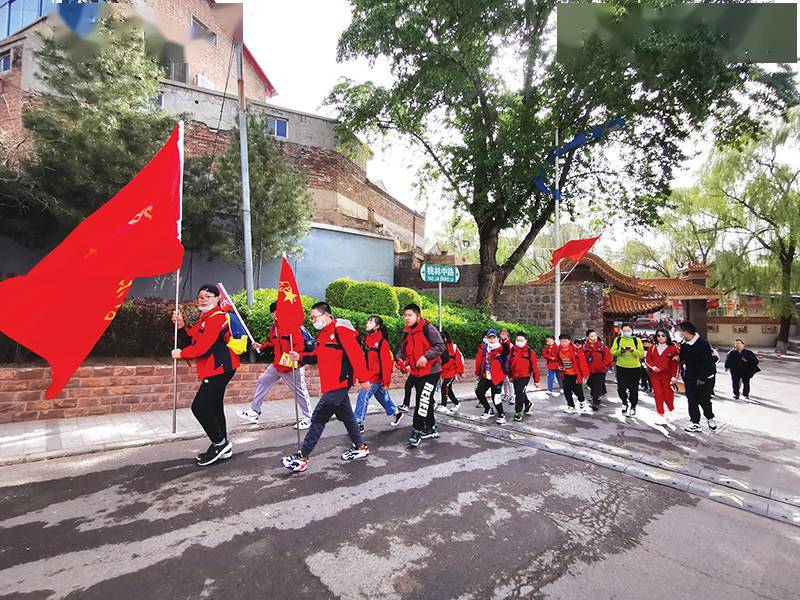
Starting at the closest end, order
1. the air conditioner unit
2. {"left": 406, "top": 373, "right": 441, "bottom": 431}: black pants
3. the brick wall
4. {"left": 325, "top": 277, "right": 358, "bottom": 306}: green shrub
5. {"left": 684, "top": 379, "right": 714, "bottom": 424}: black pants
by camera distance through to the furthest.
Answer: {"left": 406, "top": 373, "right": 441, "bottom": 431}: black pants
the brick wall
{"left": 684, "top": 379, "right": 714, "bottom": 424}: black pants
{"left": 325, "top": 277, "right": 358, "bottom": 306}: green shrub
the air conditioner unit

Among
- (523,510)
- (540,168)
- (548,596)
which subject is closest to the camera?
(548,596)

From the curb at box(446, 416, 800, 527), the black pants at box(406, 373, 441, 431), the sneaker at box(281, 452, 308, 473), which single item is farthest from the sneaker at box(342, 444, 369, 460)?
the curb at box(446, 416, 800, 527)

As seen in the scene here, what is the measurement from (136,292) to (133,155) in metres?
4.70

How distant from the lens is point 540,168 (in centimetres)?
1398

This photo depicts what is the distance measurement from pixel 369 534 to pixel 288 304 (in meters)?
2.97

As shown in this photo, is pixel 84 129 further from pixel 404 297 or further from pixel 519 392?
pixel 519 392

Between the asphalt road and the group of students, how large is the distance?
65cm

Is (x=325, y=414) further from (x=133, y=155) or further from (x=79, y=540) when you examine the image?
(x=133, y=155)

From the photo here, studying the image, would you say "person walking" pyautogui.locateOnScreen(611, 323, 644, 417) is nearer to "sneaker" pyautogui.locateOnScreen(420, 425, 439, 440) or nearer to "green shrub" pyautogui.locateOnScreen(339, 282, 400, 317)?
"sneaker" pyautogui.locateOnScreen(420, 425, 439, 440)

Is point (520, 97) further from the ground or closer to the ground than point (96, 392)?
further from the ground

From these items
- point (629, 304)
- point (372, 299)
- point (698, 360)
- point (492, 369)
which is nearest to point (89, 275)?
point (492, 369)

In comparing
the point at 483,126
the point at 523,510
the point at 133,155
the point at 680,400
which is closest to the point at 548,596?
the point at 523,510

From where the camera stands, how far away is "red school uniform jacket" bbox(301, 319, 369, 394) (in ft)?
15.9

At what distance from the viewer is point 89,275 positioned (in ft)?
13.9
